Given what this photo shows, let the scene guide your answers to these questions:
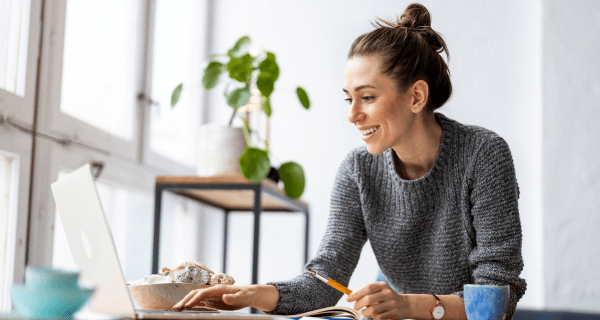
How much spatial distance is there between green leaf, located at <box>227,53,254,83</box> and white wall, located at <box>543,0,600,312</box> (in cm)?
137

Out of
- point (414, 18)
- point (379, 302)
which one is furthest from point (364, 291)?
point (414, 18)

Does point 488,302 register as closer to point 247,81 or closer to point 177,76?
point 247,81

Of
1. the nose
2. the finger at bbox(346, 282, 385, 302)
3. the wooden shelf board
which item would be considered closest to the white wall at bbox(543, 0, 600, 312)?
the wooden shelf board

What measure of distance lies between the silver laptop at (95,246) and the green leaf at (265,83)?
1.03 meters

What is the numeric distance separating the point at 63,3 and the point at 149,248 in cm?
100

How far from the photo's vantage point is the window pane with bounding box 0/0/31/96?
1340 millimetres

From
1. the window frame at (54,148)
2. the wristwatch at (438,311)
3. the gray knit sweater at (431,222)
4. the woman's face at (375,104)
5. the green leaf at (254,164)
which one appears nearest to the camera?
A: the wristwatch at (438,311)

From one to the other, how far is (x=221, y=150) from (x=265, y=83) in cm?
25

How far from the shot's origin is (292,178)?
5.70 ft

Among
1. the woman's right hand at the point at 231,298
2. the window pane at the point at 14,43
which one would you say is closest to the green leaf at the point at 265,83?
the window pane at the point at 14,43

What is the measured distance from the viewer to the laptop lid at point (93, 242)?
59cm

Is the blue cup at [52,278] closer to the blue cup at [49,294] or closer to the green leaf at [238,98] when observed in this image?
the blue cup at [49,294]

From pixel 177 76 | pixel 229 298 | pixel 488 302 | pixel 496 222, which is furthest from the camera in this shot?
pixel 177 76

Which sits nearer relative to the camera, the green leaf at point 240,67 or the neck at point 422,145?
the neck at point 422,145
